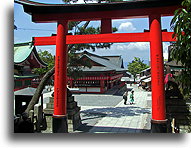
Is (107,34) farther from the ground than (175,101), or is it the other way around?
(107,34)

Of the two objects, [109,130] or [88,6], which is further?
[109,130]

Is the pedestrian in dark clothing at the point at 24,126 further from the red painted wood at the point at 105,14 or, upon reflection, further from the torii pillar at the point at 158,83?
the torii pillar at the point at 158,83

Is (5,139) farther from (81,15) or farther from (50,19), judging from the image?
(81,15)

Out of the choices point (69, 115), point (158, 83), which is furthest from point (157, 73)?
point (69, 115)

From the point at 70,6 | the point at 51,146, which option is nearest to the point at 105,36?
the point at 70,6

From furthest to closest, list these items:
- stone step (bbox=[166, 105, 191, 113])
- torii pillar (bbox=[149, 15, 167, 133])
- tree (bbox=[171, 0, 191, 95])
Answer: stone step (bbox=[166, 105, 191, 113]) → torii pillar (bbox=[149, 15, 167, 133]) → tree (bbox=[171, 0, 191, 95])

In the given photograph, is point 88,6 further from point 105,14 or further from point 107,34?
point 107,34

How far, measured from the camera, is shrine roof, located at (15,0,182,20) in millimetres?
4070

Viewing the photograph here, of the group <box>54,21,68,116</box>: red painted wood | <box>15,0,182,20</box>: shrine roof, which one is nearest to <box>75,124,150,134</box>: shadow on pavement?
<box>54,21,68,116</box>: red painted wood

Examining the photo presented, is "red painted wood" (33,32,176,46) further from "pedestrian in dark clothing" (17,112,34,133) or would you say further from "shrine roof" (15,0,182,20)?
"pedestrian in dark clothing" (17,112,34,133)

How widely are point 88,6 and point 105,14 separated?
51 cm

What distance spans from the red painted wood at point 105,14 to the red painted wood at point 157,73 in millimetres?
390

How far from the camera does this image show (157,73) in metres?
3.99

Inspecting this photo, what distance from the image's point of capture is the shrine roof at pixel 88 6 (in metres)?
4.07
